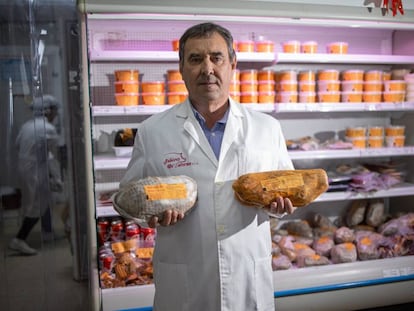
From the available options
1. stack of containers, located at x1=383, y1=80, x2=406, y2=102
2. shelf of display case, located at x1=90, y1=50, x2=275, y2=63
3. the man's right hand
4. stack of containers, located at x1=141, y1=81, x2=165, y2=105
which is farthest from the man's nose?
stack of containers, located at x1=383, y1=80, x2=406, y2=102

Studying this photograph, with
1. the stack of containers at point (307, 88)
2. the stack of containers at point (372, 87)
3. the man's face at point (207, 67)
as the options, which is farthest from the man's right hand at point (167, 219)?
the stack of containers at point (372, 87)

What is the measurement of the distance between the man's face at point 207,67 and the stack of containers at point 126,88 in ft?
3.96

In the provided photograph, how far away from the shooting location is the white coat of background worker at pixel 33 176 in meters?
2.39

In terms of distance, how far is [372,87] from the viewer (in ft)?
10.6

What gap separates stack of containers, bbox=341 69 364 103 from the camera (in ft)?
10.4

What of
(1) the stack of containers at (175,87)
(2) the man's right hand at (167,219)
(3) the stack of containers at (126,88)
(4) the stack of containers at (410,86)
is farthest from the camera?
(4) the stack of containers at (410,86)

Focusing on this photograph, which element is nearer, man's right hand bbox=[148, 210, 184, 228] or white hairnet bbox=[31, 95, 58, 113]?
man's right hand bbox=[148, 210, 184, 228]

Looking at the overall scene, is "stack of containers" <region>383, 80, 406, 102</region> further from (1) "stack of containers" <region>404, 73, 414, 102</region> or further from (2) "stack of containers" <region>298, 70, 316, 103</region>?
(2) "stack of containers" <region>298, 70, 316, 103</region>

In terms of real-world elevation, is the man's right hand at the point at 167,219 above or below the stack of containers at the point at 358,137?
below

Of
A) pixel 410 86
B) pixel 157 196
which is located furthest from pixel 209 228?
pixel 410 86

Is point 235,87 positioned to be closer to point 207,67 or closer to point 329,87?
point 329,87

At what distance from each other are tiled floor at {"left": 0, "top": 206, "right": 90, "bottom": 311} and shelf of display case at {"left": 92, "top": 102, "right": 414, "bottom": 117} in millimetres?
801

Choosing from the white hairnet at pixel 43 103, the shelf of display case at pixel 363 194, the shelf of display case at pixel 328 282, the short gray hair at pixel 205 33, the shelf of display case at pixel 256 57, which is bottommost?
the shelf of display case at pixel 328 282

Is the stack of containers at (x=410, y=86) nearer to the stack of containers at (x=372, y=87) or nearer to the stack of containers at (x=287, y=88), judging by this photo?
the stack of containers at (x=372, y=87)
